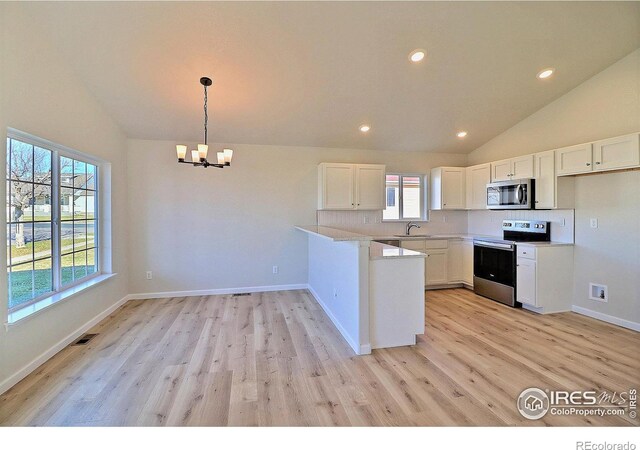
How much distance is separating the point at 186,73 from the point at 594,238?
205 inches

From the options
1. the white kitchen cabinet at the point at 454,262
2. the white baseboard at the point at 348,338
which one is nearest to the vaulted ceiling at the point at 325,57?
the white kitchen cabinet at the point at 454,262

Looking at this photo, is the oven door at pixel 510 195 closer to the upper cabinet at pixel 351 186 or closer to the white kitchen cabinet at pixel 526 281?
the white kitchen cabinet at pixel 526 281

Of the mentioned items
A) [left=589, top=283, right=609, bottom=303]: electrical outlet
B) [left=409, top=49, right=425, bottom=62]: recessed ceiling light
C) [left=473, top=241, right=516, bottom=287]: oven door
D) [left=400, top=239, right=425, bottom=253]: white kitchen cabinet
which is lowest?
[left=589, top=283, right=609, bottom=303]: electrical outlet

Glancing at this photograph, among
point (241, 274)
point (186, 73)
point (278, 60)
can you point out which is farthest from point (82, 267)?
point (278, 60)

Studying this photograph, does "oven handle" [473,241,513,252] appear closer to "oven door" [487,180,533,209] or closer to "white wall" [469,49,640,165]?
"oven door" [487,180,533,209]

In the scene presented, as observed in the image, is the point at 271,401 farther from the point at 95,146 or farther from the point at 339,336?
the point at 95,146

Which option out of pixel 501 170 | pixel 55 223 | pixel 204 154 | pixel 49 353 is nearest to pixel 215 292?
pixel 49 353

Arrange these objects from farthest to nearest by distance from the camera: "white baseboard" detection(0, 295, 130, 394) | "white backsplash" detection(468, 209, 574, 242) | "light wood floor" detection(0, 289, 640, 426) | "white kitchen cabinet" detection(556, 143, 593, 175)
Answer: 1. "white backsplash" detection(468, 209, 574, 242)
2. "white kitchen cabinet" detection(556, 143, 593, 175)
3. "white baseboard" detection(0, 295, 130, 394)
4. "light wood floor" detection(0, 289, 640, 426)

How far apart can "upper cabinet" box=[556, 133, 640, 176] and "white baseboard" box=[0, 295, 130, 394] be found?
5.86 m

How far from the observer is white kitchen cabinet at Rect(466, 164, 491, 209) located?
4.69 metres

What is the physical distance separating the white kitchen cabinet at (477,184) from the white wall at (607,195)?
0.89 meters

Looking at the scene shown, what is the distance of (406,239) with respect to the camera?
464 centimetres

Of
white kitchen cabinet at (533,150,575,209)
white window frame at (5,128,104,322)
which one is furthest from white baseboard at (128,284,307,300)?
white kitchen cabinet at (533,150,575,209)

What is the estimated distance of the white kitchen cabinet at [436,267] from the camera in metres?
4.74
